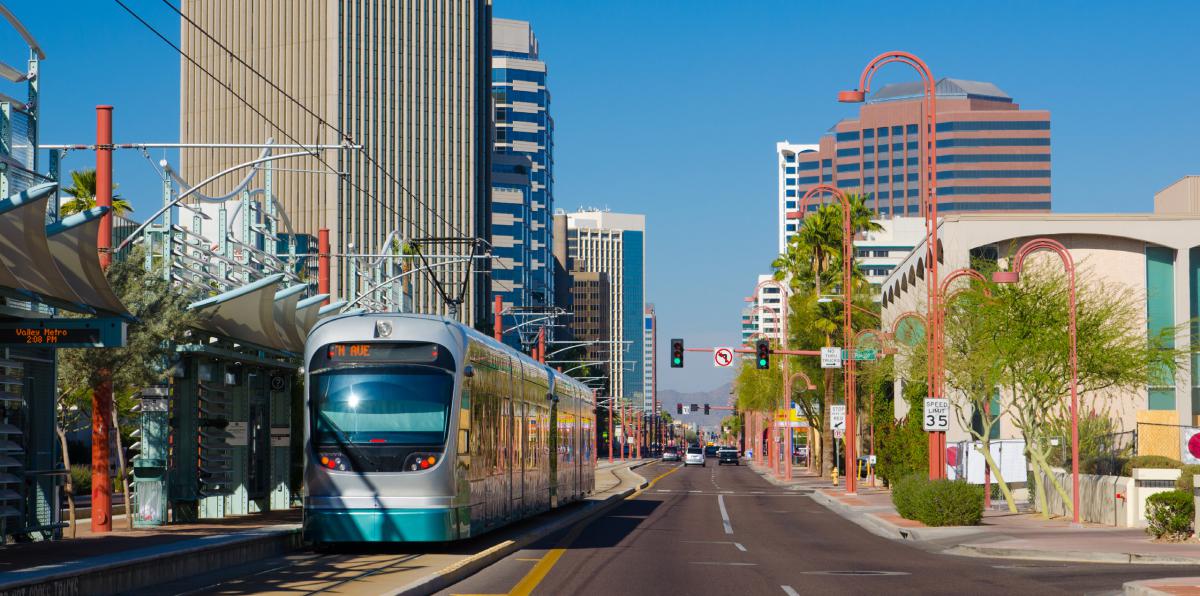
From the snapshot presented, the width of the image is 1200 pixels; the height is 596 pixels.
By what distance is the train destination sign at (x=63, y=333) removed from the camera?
63.9ft

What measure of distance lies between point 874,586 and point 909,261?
4988 centimetres

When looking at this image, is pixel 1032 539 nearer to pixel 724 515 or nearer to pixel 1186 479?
pixel 1186 479

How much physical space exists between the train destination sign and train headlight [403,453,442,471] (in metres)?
4.35

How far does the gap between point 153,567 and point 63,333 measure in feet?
15.4

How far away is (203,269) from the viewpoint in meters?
31.0

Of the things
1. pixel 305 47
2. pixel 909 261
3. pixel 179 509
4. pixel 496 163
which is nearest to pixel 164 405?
pixel 179 509

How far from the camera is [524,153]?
180 m

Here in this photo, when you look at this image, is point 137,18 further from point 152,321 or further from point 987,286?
point 987,286

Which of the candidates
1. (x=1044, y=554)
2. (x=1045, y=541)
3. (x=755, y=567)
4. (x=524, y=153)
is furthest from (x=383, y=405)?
(x=524, y=153)

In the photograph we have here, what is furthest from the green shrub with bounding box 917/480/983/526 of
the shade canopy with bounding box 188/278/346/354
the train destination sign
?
the train destination sign

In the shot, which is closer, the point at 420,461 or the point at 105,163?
the point at 420,461

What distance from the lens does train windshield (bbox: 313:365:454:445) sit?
21141 mm

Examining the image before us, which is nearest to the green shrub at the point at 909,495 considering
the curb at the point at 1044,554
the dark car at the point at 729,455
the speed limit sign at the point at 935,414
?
the curb at the point at 1044,554

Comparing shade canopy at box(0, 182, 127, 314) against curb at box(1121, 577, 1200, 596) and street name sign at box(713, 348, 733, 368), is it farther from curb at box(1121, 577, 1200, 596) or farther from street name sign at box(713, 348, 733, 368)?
street name sign at box(713, 348, 733, 368)
